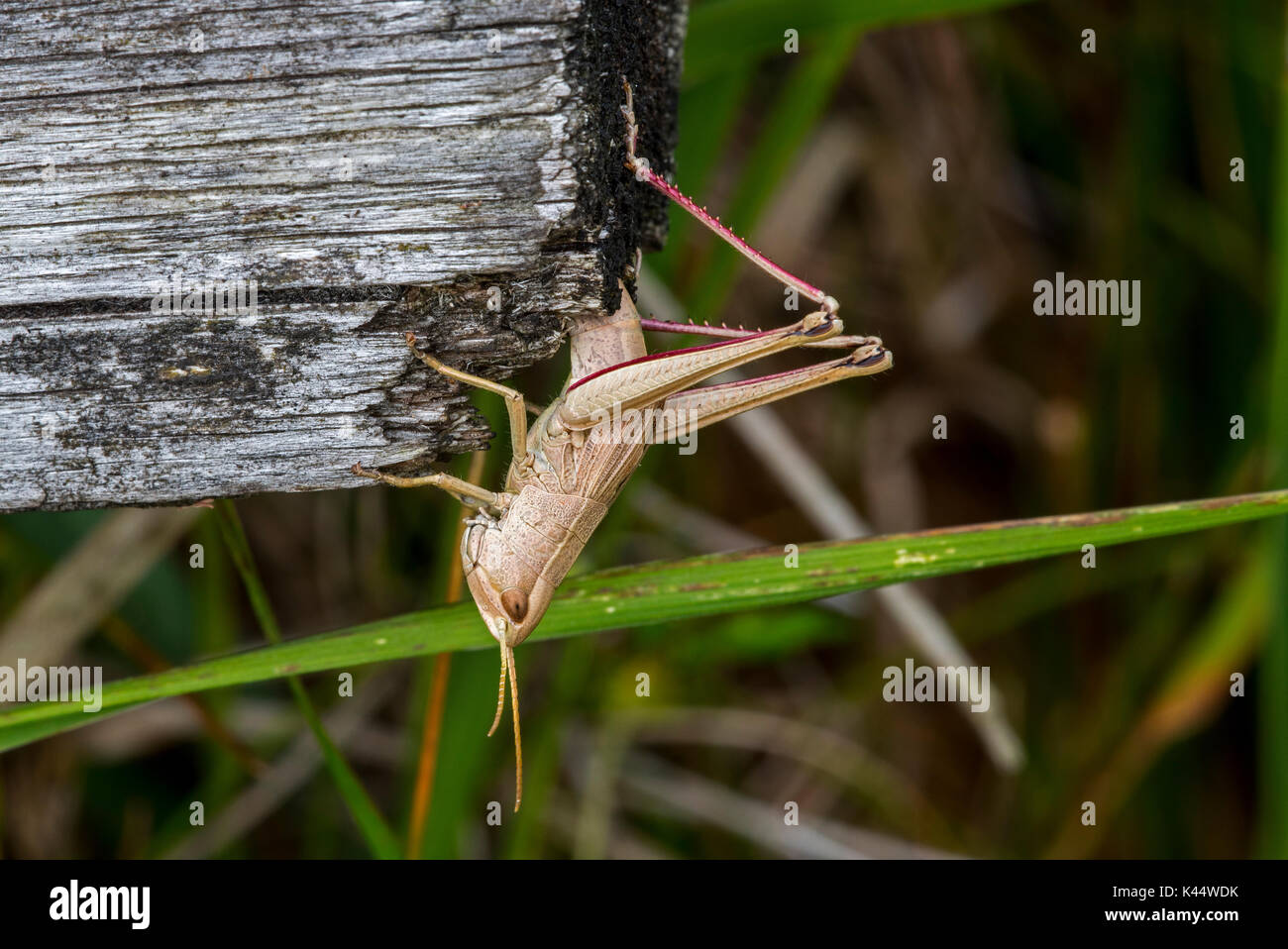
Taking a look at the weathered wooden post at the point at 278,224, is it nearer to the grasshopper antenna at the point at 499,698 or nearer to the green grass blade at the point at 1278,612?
the grasshopper antenna at the point at 499,698

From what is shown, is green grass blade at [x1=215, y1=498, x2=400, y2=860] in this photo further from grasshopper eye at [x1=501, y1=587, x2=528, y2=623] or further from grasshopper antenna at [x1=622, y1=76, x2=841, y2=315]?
grasshopper antenna at [x1=622, y1=76, x2=841, y2=315]

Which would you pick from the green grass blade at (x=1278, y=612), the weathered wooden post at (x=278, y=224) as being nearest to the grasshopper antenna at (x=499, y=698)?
the weathered wooden post at (x=278, y=224)

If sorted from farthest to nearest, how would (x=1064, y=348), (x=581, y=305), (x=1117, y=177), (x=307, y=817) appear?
1. (x=1064, y=348)
2. (x=1117, y=177)
3. (x=307, y=817)
4. (x=581, y=305)

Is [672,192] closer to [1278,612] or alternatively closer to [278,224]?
[278,224]

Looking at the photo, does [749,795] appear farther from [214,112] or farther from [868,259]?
[214,112]

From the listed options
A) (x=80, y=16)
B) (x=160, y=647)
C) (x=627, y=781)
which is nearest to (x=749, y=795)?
(x=627, y=781)
